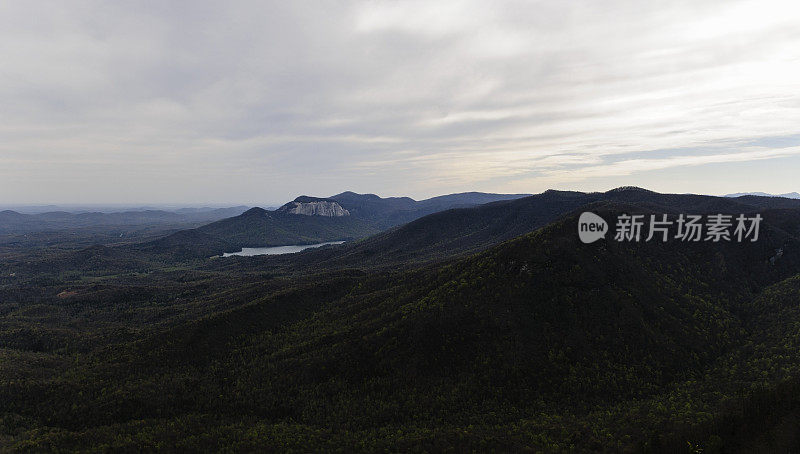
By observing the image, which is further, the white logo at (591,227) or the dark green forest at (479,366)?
the white logo at (591,227)

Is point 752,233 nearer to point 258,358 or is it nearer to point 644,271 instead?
point 644,271

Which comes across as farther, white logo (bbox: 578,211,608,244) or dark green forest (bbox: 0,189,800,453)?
white logo (bbox: 578,211,608,244)

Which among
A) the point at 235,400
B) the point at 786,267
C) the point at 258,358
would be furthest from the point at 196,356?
the point at 786,267

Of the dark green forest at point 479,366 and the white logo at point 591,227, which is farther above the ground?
the white logo at point 591,227

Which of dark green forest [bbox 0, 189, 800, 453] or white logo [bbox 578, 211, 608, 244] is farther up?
white logo [bbox 578, 211, 608, 244]

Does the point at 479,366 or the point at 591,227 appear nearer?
the point at 479,366
